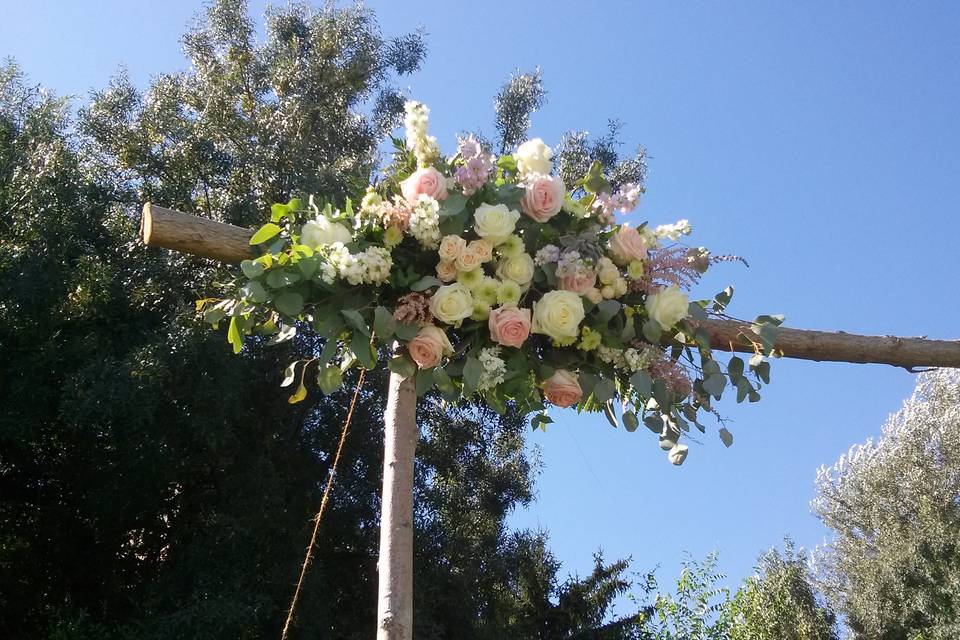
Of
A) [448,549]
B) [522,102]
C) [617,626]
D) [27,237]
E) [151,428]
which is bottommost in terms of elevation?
[617,626]

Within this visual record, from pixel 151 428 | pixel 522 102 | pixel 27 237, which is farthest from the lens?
pixel 522 102

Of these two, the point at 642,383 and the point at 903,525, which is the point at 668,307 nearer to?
the point at 642,383

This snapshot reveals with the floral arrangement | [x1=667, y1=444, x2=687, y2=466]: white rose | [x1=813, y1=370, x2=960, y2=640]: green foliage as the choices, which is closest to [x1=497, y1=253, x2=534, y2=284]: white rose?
the floral arrangement

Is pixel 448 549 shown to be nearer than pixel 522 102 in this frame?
Yes

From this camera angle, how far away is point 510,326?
2129mm

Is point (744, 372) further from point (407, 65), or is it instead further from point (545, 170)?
point (407, 65)

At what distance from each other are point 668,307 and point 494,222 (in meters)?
0.47

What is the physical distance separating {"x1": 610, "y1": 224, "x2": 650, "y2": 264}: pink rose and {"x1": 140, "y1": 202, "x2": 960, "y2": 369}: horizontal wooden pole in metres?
0.27

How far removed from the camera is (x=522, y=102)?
986cm

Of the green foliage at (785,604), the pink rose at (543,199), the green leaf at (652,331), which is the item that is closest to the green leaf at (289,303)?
the pink rose at (543,199)

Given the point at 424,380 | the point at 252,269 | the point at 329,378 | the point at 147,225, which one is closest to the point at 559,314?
the point at 424,380

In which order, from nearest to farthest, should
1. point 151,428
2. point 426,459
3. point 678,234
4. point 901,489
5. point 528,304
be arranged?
point 528,304 < point 678,234 < point 151,428 < point 426,459 < point 901,489

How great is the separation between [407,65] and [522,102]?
4.46 ft

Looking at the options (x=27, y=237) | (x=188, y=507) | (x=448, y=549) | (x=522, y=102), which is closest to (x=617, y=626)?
(x=448, y=549)
